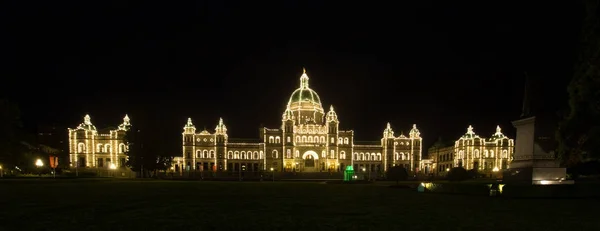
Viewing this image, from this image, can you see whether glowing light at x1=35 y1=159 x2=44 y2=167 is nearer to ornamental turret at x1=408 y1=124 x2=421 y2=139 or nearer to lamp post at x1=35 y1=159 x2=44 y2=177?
lamp post at x1=35 y1=159 x2=44 y2=177

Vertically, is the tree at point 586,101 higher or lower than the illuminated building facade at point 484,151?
lower

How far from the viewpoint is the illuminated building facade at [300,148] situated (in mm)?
112750

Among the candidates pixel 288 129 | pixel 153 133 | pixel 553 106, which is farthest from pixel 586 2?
pixel 288 129

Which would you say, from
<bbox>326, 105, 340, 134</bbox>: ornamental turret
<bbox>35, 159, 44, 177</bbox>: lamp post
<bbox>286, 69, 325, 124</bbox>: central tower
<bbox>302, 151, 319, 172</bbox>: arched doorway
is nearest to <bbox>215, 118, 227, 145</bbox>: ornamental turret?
<bbox>286, 69, 325, 124</bbox>: central tower

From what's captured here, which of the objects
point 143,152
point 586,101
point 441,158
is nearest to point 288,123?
point 441,158

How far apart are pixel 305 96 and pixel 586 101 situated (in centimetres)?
10605

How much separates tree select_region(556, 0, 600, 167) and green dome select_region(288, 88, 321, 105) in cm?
10352

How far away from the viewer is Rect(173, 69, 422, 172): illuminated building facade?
370ft

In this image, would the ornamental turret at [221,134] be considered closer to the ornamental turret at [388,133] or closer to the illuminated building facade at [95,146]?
the illuminated building facade at [95,146]

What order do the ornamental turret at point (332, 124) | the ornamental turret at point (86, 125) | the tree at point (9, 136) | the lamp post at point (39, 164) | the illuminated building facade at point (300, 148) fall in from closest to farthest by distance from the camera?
the tree at point (9, 136), the lamp post at point (39, 164), the ornamental turret at point (86, 125), the illuminated building facade at point (300, 148), the ornamental turret at point (332, 124)

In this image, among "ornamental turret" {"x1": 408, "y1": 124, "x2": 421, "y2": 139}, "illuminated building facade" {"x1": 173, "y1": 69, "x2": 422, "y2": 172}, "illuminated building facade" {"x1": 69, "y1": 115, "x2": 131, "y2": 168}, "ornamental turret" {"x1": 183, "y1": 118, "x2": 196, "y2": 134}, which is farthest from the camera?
"ornamental turret" {"x1": 408, "y1": 124, "x2": 421, "y2": 139}

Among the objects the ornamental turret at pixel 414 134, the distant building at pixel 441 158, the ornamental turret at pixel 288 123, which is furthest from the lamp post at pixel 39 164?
the distant building at pixel 441 158

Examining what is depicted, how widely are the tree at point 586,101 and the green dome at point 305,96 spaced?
103521 millimetres

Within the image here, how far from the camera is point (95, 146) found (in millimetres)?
105125
